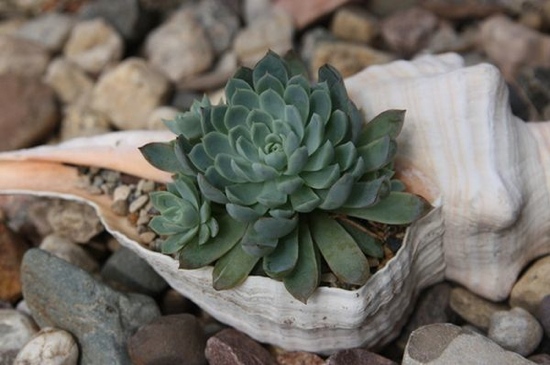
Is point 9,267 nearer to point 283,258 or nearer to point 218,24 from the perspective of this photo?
point 283,258

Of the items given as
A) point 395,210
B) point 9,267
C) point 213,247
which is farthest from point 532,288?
point 9,267

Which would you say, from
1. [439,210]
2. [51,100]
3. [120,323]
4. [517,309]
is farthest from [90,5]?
[517,309]

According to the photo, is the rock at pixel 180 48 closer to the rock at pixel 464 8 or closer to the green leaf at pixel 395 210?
the rock at pixel 464 8

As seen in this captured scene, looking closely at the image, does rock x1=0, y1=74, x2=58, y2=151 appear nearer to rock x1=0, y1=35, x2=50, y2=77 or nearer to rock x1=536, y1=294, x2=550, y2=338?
rock x1=0, y1=35, x2=50, y2=77

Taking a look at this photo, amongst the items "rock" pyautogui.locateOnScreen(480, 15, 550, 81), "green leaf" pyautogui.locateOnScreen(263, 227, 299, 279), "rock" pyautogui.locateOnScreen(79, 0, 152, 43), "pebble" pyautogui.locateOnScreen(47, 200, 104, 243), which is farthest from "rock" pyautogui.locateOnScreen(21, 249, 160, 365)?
"rock" pyautogui.locateOnScreen(480, 15, 550, 81)

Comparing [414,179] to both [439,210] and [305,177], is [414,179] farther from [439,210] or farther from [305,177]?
[305,177]

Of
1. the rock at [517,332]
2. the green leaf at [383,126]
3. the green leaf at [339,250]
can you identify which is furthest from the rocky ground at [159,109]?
the green leaf at [383,126]

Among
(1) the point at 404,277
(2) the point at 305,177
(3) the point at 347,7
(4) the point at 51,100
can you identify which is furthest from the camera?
(3) the point at 347,7
